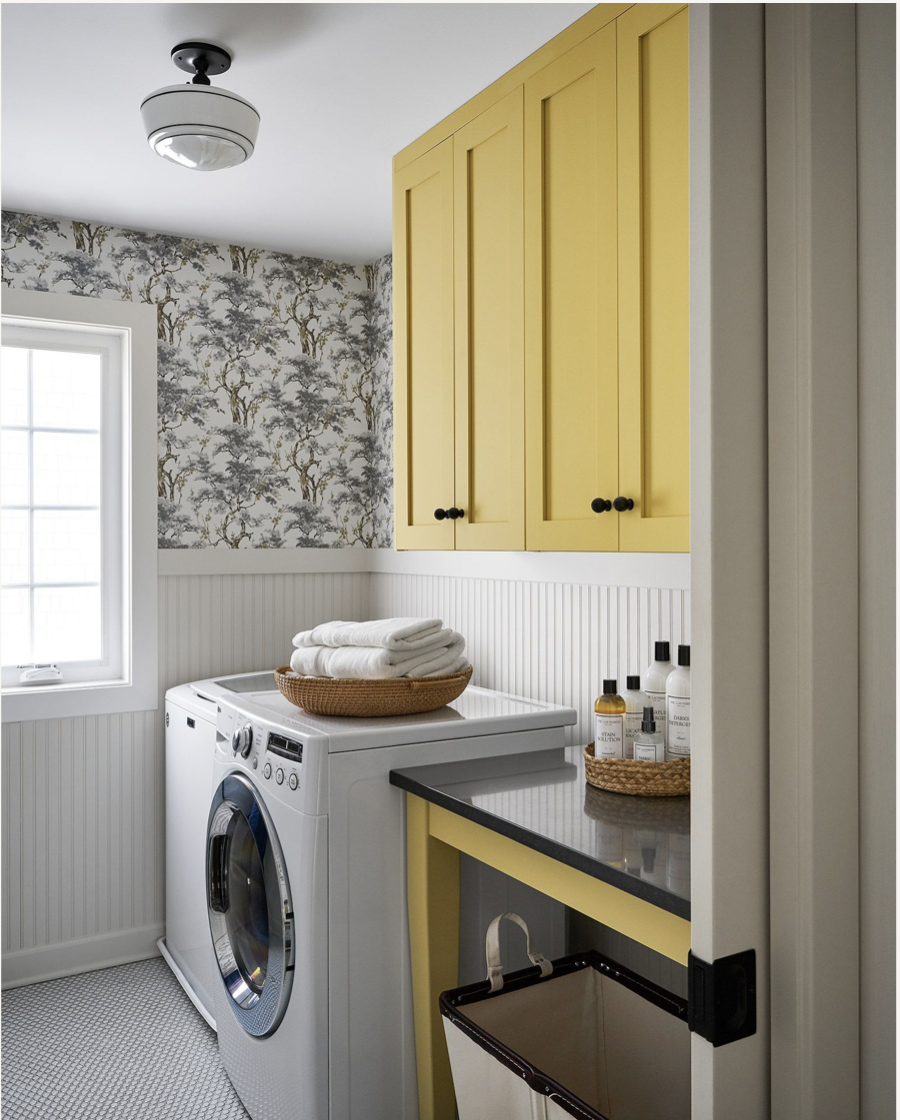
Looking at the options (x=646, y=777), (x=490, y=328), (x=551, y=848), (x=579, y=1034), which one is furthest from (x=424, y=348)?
(x=579, y=1034)

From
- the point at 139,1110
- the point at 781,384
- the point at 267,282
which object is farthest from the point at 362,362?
the point at 781,384

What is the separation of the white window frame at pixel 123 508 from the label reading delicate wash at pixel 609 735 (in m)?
1.85

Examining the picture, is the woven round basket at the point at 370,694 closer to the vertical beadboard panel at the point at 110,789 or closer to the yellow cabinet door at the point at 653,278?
the yellow cabinet door at the point at 653,278

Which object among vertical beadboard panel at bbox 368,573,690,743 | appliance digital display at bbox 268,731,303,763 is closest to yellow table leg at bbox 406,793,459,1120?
appliance digital display at bbox 268,731,303,763

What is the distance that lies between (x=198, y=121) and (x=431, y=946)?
1856 mm

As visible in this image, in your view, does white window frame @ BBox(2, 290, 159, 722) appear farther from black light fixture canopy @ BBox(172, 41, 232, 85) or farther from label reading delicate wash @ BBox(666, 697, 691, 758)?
label reading delicate wash @ BBox(666, 697, 691, 758)

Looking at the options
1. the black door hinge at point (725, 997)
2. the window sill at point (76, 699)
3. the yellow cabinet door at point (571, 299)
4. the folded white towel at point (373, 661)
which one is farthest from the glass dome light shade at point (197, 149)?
the black door hinge at point (725, 997)

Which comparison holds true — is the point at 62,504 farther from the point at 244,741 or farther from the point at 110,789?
the point at 244,741

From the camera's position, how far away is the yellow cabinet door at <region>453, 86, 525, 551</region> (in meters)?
1.76

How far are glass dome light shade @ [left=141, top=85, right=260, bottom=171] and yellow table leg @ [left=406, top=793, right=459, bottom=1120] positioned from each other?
1.53 m

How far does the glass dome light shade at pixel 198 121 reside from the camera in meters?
1.91

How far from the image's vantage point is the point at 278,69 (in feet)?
6.29

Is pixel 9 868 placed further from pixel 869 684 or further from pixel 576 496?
pixel 869 684

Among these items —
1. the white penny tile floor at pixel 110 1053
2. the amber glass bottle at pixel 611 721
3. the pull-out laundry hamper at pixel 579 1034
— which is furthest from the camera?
the white penny tile floor at pixel 110 1053
